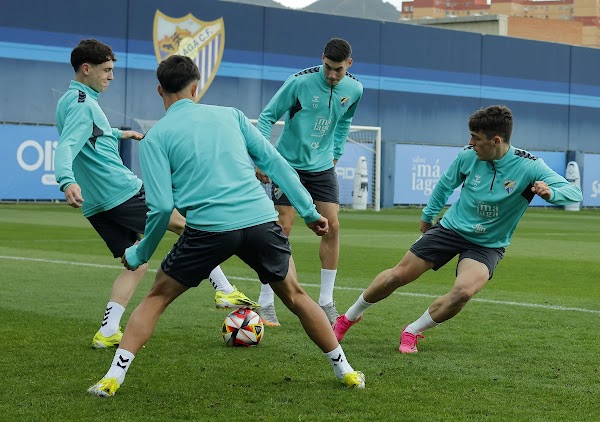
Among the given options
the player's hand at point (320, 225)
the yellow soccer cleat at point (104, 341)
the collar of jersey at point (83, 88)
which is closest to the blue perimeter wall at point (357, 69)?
the collar of jersey at point (83, 88)

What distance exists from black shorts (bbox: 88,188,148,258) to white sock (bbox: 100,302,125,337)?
1.31ft

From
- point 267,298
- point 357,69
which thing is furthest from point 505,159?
point 357,69

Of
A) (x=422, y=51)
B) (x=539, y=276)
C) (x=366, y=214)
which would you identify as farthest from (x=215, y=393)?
(x=422, y=51)

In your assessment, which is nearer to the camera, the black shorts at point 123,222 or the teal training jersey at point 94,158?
the teal training jersey at point 94,158

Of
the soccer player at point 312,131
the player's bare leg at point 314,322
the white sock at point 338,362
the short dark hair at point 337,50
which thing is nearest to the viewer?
the player's bare leg at point 314,322

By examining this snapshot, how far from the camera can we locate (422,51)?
130ft

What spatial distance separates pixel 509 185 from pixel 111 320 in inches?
111

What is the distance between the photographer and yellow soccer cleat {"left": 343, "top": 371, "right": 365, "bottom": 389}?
20.1 feet

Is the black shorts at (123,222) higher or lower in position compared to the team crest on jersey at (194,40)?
lower

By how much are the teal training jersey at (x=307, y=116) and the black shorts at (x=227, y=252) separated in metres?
3.29

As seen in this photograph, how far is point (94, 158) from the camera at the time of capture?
25.2 ft

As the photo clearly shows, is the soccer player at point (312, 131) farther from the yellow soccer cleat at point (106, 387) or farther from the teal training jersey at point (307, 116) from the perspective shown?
the yellow soccer cleat at point (106, 387)

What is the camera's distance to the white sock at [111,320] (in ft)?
24.7

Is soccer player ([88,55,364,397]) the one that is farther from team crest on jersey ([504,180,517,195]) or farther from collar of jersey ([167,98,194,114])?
team crest on jersey ([504,180,517,195])
